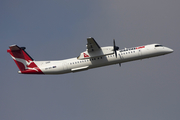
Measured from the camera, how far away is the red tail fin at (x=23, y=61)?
30.0 meters

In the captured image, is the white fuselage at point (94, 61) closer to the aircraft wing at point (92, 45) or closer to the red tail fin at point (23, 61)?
the red tail fin at point (23, 61)

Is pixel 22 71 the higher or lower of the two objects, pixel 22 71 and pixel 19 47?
the lower

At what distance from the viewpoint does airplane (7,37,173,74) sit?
95.4 ft

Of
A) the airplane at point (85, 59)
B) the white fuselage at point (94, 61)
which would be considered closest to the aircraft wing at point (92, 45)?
the airplane at point (85, 59)

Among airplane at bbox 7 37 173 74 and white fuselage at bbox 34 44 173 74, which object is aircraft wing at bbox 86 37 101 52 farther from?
white fuselage at bbox 34 44 173 74

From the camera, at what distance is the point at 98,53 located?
29.1 m

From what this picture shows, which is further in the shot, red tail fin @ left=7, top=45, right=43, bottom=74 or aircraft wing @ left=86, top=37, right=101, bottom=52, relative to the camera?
red tail fin @ left=7, top=45, right=43, bottom=74

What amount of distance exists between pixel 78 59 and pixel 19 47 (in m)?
8.22

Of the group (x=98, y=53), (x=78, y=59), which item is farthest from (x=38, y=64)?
(x=98, y=53)

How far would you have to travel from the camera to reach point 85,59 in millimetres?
29625

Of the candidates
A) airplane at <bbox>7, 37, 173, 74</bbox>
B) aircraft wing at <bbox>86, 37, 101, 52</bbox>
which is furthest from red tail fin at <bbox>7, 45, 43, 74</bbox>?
aircraft wing at <bbox>86, 37, 101, 52</bbox>

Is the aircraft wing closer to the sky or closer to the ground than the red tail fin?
closer to the sky

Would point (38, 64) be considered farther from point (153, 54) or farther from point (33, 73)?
point (153, 54)

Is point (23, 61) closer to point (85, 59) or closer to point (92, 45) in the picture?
point (85, 59)
